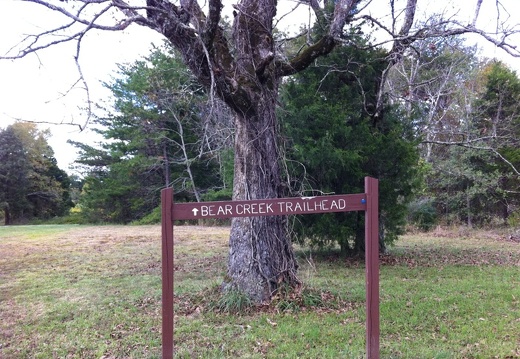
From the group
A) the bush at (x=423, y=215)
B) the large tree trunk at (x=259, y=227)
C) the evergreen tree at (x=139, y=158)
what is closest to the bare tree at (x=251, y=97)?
the large tree trunk at (x=259, y=227)

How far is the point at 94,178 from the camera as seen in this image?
1159 inches

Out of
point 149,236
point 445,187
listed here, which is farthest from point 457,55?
point 149,236

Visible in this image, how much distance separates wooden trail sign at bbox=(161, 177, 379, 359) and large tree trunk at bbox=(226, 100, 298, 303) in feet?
7.60

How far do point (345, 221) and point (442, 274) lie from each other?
7.78 feet

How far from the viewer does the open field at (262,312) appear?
15.2 ft

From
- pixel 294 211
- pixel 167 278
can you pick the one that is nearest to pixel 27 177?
pixel 167 278

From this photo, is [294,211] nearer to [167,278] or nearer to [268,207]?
[268,207]

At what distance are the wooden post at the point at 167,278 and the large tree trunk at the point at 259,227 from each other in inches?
92.0

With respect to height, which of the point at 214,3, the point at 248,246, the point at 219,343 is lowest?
the point at 219,343

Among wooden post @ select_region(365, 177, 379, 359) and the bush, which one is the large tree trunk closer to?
wooden post @ select_region(365, 177, 379, 359)

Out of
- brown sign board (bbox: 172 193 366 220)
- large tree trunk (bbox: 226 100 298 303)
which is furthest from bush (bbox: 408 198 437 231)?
brown sign board (bbox: 172 193 366 220)

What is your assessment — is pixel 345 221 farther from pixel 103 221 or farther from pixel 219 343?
pixel 103 221

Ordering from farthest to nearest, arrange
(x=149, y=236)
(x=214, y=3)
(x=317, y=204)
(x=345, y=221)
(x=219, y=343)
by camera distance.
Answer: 1. (x=149, y=236)
2. (x=345, y=221)
3. (x=214, y=3)
4. (x=219, y=343)
5. (x=317, y=204)

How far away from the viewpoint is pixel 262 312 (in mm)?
5812
